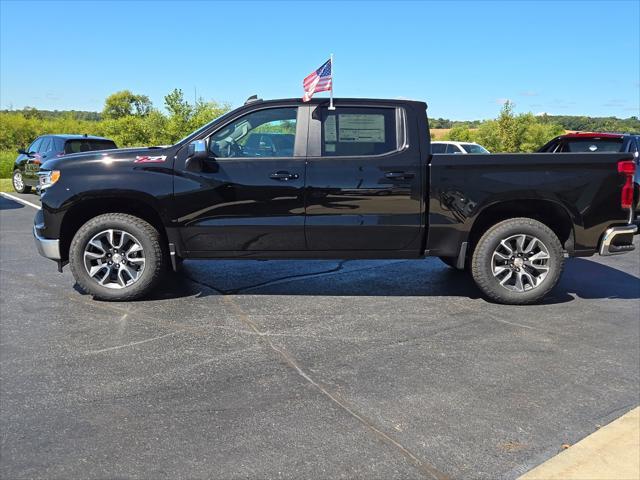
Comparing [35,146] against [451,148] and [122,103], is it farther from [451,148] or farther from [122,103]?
[122,103]

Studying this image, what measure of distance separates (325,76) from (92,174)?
250 centimetres

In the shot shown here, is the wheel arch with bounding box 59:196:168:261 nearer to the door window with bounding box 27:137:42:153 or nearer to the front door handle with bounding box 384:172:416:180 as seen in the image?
the front door handle with bounding box 384:172:416:180

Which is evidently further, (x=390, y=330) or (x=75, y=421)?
(x=390, y=330)

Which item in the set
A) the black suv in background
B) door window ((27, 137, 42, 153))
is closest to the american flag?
the black suv in background

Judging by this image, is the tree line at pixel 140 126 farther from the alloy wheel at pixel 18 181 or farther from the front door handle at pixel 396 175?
the front door handle at pixel 396 175

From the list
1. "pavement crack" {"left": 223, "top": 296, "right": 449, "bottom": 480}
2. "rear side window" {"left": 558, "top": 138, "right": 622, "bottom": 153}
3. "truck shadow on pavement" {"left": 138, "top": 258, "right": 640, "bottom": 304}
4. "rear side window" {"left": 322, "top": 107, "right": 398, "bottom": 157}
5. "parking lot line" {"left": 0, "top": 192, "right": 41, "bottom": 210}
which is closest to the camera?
"pavement crack" {"left": 223, "top": 296, "right": 449, "bottom": 480}

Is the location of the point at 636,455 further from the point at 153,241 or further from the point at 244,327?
the point at 153,241

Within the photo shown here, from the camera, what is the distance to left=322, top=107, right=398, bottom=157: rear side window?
538 centimetres

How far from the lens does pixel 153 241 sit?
210 inches

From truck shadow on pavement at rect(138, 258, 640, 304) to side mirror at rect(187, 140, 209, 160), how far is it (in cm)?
146

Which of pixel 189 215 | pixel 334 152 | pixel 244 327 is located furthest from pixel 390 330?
pixel 189 215

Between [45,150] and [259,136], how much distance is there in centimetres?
1135

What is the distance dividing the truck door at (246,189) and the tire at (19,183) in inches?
522

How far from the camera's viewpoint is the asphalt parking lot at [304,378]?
9.03 ft
